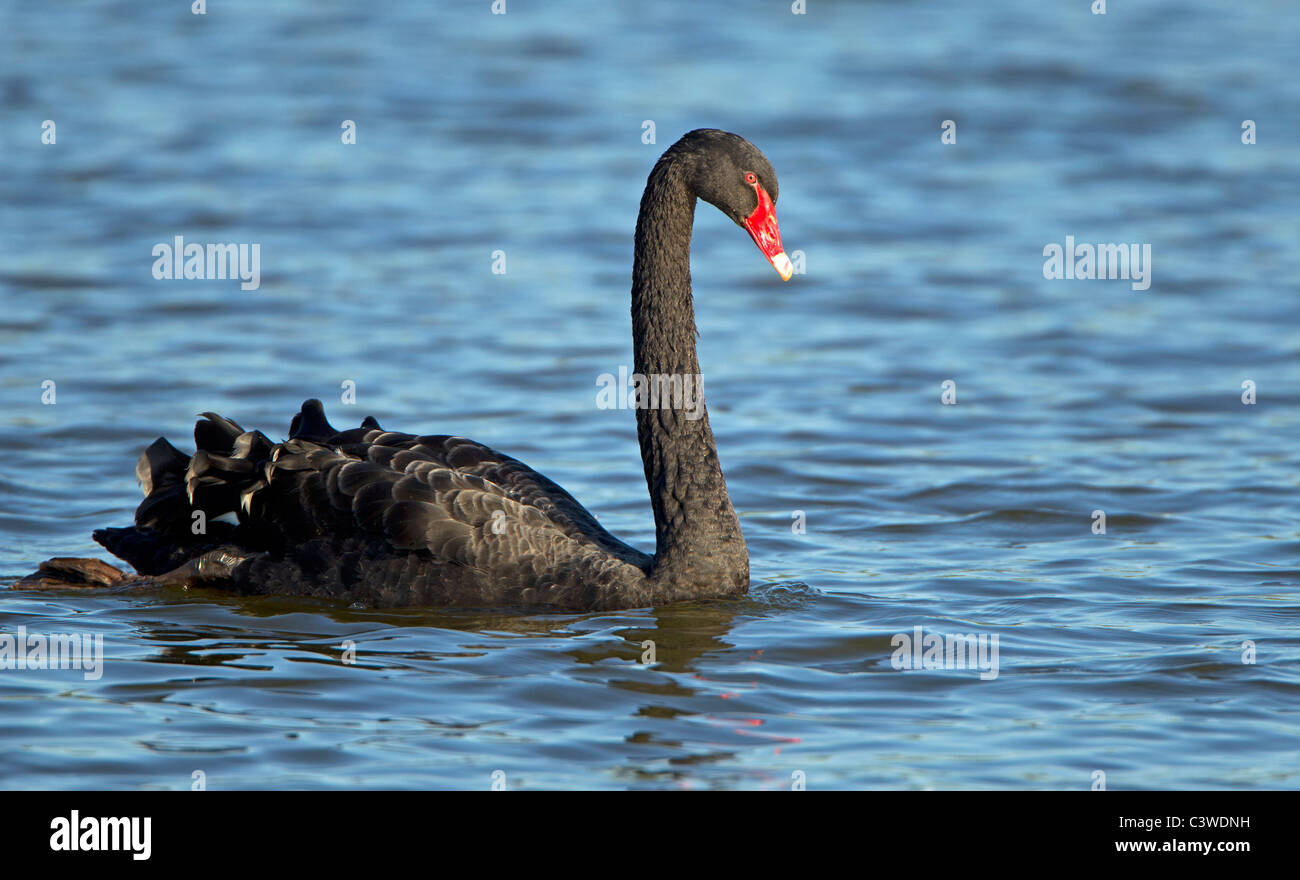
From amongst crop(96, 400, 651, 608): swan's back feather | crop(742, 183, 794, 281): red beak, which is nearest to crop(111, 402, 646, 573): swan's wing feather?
crop(96, 400, 651, 608): swan's back feather

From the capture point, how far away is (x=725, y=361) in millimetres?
13469

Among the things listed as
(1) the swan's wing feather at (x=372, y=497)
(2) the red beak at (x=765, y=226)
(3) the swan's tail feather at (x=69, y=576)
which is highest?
(2) the red beak at (x=765, y=226)

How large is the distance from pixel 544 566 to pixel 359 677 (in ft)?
3.89

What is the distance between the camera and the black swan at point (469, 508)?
7867 millimetres

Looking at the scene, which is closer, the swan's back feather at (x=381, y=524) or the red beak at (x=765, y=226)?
the swan's back feather at (x=381, y=524)

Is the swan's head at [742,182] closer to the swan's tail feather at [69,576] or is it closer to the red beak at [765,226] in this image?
the red beak at [765,226]

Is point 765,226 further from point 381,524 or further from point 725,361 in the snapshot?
point 725,361

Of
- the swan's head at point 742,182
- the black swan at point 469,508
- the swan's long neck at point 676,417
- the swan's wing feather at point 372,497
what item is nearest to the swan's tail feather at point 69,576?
the black swan at point 469,508

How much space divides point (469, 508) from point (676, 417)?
43.4 inches

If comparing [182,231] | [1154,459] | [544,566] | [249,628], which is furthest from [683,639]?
[182,231]

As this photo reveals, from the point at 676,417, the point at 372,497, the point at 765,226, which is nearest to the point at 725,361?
the point at 676,417

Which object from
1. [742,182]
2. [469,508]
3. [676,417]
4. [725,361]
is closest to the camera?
[469,508]

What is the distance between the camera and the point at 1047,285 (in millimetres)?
15305
